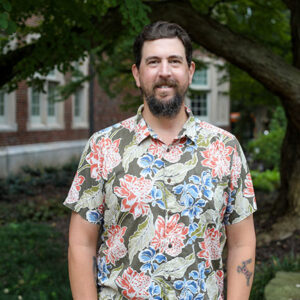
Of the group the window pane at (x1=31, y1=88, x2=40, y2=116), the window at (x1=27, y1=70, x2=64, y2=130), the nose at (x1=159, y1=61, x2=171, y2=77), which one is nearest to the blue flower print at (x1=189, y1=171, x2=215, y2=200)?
the nose at (x1=159, y1=61, x2=171, y2=77)

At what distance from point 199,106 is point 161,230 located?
22847 mm

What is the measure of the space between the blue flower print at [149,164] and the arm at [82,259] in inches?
12.8

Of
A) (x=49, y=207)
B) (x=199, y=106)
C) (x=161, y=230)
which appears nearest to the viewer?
(x=161, y=230)

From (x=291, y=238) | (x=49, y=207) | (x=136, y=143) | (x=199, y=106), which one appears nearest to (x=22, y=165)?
(x=49, y=207)

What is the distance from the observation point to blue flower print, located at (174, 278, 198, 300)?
6.52ft

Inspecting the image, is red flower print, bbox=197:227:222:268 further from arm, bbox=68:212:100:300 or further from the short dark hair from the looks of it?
the short dark hair

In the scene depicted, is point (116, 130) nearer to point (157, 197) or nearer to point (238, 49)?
point (157, 197)

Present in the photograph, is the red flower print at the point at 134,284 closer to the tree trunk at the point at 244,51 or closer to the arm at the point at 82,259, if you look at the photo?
the arm at the point at 82,259

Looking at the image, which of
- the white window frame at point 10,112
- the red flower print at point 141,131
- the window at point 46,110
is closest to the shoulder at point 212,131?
the red flower print at point 141,131

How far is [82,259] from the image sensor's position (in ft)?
6.86

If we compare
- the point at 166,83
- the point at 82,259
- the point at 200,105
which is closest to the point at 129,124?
the point at 166,83

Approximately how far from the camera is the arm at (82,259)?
2.08 m

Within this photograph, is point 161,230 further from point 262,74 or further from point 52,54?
point 262,74

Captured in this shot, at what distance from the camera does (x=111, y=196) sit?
204 cm
